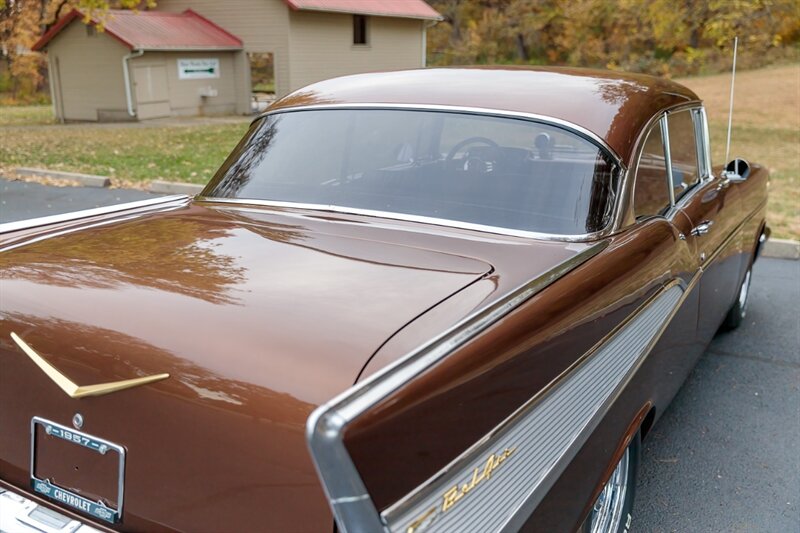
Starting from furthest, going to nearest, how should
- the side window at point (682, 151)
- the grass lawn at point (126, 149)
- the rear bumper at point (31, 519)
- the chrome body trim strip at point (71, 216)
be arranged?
the grass lawn at point (126, 149)
the side window at point (682, 151)
the chrome body trim strip at point (71, 216)
the rear bumper at point (31, 519)

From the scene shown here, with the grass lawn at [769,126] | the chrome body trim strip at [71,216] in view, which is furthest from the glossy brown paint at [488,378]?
the grass lawn at [769,126]

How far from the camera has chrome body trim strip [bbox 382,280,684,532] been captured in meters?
1.43

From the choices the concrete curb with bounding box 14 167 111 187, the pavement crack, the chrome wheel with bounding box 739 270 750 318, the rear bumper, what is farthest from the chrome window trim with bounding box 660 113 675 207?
the concrete curb with bounding box 14 167 111 187

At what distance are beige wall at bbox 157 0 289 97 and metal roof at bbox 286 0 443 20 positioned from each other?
0.76 m

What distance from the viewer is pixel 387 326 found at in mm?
1700

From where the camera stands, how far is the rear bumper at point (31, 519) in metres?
1.75

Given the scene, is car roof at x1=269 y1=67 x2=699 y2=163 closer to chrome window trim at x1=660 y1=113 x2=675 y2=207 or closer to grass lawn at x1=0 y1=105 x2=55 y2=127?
chrome window trim at x1=660 y1=113 x2=675 y2=207

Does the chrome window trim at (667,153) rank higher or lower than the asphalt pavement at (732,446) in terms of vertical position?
higher

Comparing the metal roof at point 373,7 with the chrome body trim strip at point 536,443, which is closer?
the chrome body trim strip at point 536,443

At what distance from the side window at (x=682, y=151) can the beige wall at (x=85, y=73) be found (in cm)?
2096

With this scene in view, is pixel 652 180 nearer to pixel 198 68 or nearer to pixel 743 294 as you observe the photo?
pixel 743 294

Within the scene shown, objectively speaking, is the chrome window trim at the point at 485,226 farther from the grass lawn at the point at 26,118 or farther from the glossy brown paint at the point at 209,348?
the grass lawn at the point at 26,118

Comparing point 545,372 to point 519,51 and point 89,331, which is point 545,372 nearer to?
point 89,331

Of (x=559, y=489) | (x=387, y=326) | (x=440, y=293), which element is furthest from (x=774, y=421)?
(x=387, y=326)
